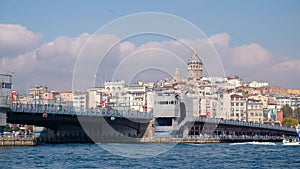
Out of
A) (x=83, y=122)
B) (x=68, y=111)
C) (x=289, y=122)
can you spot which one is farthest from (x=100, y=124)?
(x=289, y=122)

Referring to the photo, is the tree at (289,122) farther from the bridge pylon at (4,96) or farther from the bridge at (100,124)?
the bridge pylon at (4,96)

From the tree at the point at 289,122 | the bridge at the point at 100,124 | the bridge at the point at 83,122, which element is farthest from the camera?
the tree at the point at 289,122

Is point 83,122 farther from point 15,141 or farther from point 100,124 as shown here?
point 15,141

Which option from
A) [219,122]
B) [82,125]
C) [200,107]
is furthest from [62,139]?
A: [200,107]

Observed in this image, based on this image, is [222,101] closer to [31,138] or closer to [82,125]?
[82,125]

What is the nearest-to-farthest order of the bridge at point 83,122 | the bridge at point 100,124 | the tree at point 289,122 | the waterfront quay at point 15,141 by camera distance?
the waterfront quay at point 15,141 → the bridge at point 83,122 → the bridge at point 100,124 → the tree at point 289,122

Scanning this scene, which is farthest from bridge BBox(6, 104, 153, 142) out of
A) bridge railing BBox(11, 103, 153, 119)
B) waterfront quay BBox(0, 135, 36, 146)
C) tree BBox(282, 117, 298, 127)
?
tree BBox(282, 117, 298, 127)

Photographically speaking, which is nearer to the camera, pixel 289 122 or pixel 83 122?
pixel 83 122

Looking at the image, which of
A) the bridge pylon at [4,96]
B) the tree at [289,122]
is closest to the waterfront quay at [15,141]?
the bridge pylon at [4,96]

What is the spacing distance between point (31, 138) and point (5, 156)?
2916 cm

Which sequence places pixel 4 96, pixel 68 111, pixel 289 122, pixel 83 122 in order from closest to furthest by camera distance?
pixel 4 96 → pixel 68 111 → pixel 83 122 → pixel 289 122

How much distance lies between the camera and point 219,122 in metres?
135

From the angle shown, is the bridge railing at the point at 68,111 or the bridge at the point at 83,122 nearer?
the bridge railing at the point at 68,111

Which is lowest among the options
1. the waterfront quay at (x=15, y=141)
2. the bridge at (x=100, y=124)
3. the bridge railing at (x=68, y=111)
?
the waterfront quay at (x=15, y=141)
